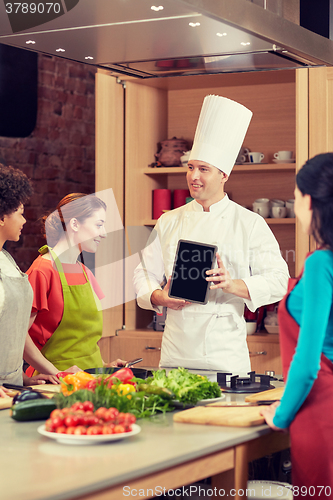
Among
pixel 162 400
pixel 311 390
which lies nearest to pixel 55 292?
pixel 162 400

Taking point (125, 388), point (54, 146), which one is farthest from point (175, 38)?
point (54, 146)

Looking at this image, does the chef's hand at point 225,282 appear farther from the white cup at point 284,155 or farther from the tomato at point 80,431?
the white cup at point 284,155

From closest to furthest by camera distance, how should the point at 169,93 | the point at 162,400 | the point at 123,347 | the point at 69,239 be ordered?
the point at 162,400
the point at 69,239
the point at 123,347
the point at 169,93

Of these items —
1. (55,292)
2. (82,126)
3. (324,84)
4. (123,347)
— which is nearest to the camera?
(55,292)

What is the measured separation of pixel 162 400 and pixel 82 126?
297 cm

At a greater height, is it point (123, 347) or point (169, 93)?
point (169, 93)

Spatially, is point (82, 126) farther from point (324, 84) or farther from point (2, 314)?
point (2, 314)

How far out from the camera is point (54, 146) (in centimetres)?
405

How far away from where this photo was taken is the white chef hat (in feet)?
8.24

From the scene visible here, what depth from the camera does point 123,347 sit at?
3.49 meters

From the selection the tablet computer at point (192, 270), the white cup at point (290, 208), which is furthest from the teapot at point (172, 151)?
the tablet computer at point (192, 270)

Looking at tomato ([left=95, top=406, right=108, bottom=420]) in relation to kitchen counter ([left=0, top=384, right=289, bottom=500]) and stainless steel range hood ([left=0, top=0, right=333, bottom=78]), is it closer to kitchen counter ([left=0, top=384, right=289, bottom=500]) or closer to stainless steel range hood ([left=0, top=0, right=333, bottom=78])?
kitchen counter ([left=0, top=384, right=289, bottom=500])

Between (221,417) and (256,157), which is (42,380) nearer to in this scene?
(221,417)

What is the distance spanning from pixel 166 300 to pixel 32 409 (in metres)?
0.91
